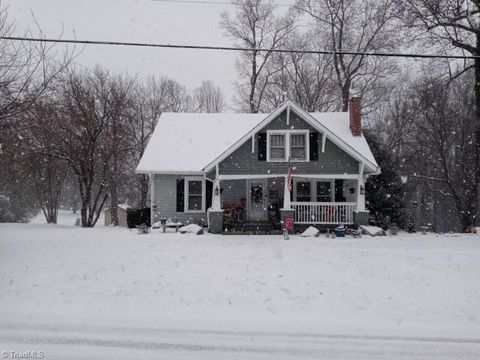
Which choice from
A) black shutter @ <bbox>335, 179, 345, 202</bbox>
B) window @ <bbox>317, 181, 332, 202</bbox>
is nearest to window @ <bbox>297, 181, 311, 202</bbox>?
window @ <bbox>317, 181, 332, 202</bbox>

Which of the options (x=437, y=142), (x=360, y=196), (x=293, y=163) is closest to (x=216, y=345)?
(x=293, y=163)

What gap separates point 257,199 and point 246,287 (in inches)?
461

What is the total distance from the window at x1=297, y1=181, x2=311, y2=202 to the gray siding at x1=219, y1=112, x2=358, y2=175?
1926mm

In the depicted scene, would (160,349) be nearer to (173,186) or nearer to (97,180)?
(173,186)

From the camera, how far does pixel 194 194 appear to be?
20531 mm

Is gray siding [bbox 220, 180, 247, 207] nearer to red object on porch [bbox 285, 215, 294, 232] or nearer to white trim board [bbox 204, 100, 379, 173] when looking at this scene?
white trim board [bbox 204, 100, 379, 173]

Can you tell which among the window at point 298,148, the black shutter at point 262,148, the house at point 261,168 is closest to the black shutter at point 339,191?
the house at point 261,168

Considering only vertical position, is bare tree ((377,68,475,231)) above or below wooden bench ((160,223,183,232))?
above

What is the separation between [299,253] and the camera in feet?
40.9

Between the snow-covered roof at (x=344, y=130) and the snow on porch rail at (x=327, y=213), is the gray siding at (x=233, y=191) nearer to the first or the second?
the snow on porch rail at (x=327, y=213)

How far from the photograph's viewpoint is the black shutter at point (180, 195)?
66.8 ft

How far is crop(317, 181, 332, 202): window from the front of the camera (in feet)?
67.2

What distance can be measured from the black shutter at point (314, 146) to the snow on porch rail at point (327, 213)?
2.31 m

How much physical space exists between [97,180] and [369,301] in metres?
31.4
